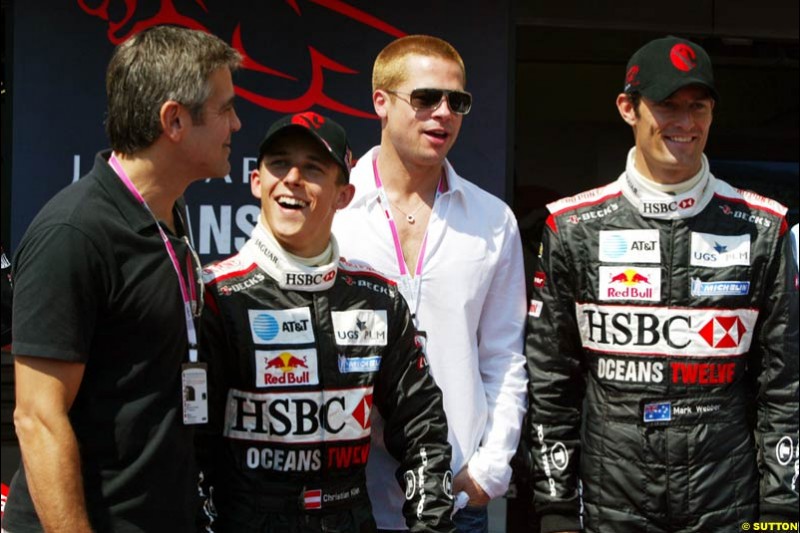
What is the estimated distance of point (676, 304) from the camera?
112 inches

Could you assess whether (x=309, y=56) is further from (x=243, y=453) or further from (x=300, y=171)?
(x=243, y=453)

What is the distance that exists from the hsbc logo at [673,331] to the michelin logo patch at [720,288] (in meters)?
0.05

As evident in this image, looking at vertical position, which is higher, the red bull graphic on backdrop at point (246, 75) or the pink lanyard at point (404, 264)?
the red bull graphic on backdrop at point (246, 75)

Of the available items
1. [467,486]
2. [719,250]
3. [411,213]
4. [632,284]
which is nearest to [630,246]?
[632,284]

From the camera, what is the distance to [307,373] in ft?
7.93

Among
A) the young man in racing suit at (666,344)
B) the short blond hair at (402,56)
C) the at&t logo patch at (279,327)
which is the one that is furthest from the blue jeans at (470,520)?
the short blond hair at (402,56)

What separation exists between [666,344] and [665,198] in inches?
15.3

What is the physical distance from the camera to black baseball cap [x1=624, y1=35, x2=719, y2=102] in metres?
2.84

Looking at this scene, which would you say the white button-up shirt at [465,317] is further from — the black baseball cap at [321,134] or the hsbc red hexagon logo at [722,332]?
the hsbc red hexagon logo at [722,332]

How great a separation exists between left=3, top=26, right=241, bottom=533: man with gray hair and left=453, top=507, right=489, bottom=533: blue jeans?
2.90 feet

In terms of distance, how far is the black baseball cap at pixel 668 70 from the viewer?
284 cm

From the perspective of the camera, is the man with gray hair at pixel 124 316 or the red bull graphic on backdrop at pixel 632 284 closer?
the man with gray hair at pixel 124 316

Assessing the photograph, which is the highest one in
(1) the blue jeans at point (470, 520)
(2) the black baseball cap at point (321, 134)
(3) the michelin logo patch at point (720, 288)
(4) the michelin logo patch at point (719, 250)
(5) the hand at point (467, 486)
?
(2) the black baseball cap at point (321, 134)

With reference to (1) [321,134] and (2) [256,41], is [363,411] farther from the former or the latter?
(2) [256,41]
